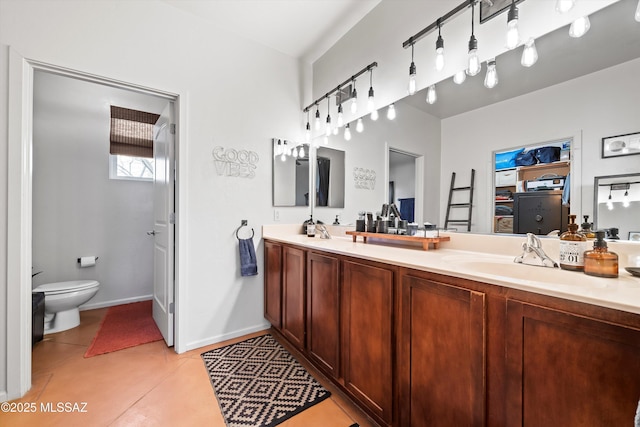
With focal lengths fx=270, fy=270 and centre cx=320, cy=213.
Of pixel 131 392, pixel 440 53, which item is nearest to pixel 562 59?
pixel 440 53


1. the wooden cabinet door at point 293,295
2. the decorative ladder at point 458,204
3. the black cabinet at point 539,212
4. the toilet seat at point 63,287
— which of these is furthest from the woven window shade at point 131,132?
the black cabinet at point 539,212

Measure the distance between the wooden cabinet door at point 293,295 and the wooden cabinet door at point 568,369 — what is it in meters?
1.28

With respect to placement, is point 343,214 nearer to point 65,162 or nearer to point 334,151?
point 334,151

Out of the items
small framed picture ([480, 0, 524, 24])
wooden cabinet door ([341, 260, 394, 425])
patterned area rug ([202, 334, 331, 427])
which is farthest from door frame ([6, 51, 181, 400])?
small framed picture ([480, 0, 524, 24])

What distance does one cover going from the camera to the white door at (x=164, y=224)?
2.19 meters

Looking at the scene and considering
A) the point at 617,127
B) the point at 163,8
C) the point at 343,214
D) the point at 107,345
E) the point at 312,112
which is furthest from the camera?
the point at 312,112

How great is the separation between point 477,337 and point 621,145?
0.98 meters

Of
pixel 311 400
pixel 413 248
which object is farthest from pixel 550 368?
pixel 311 400

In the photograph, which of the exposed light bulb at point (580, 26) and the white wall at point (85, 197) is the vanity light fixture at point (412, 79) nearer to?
the exposed light bulb at point (580, 26)

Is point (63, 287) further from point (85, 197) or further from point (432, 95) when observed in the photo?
point (432, 95)

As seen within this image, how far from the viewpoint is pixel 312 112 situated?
2799 millimetres

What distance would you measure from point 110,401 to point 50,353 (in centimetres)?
98

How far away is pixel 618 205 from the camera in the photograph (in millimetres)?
1098

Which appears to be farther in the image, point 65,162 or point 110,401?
point 65,162
